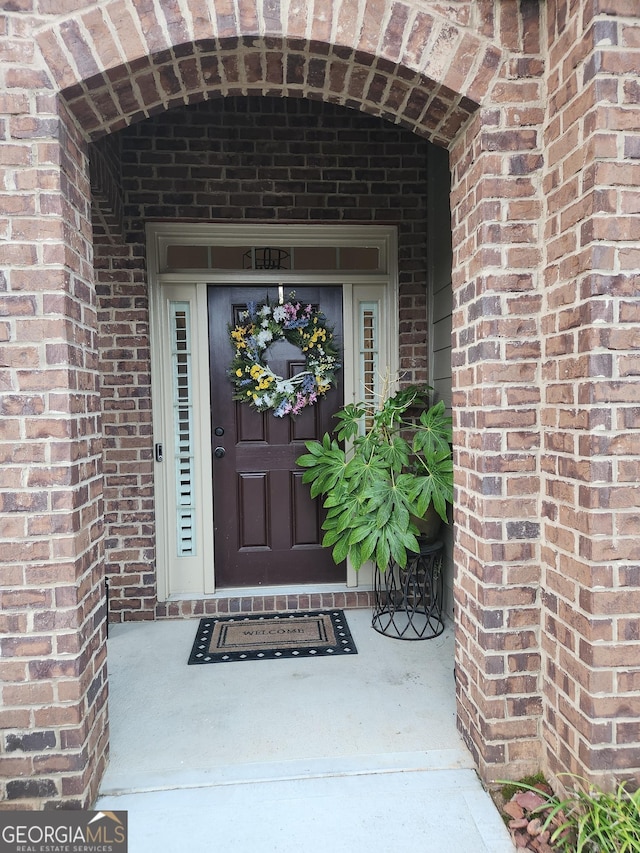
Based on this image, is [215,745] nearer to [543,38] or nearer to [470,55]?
[470,55]

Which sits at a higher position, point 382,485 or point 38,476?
point 38,476

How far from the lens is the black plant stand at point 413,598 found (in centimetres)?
291

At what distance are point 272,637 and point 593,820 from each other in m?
1.77

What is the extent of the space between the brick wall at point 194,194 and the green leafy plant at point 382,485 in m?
1.09

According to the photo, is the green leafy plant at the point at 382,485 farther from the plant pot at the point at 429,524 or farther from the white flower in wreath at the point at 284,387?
the white flower in wreath at the point at 284,387

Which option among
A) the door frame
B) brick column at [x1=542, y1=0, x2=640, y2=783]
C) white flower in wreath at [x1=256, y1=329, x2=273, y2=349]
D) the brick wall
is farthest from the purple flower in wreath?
brick column at [x1=542, y1=0, x2=640, y2=783]

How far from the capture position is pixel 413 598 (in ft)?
10.6

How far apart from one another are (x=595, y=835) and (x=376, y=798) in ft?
2.10

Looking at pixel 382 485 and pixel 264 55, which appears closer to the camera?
pixel 264 55

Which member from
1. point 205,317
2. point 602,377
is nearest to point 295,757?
point 602,377

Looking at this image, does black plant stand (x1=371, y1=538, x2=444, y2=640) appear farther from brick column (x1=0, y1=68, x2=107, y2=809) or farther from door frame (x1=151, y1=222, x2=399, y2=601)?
brick column (x1=0, y1=68, x2=107, y2=809)

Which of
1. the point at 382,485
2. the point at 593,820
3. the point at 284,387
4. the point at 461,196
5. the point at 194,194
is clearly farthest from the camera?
the point at 284,387

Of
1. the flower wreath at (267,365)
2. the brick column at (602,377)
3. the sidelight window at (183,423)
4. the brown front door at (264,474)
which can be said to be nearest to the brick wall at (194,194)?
the sidelight window at (183,423)

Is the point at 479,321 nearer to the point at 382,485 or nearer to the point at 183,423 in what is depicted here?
the point at 382,485
